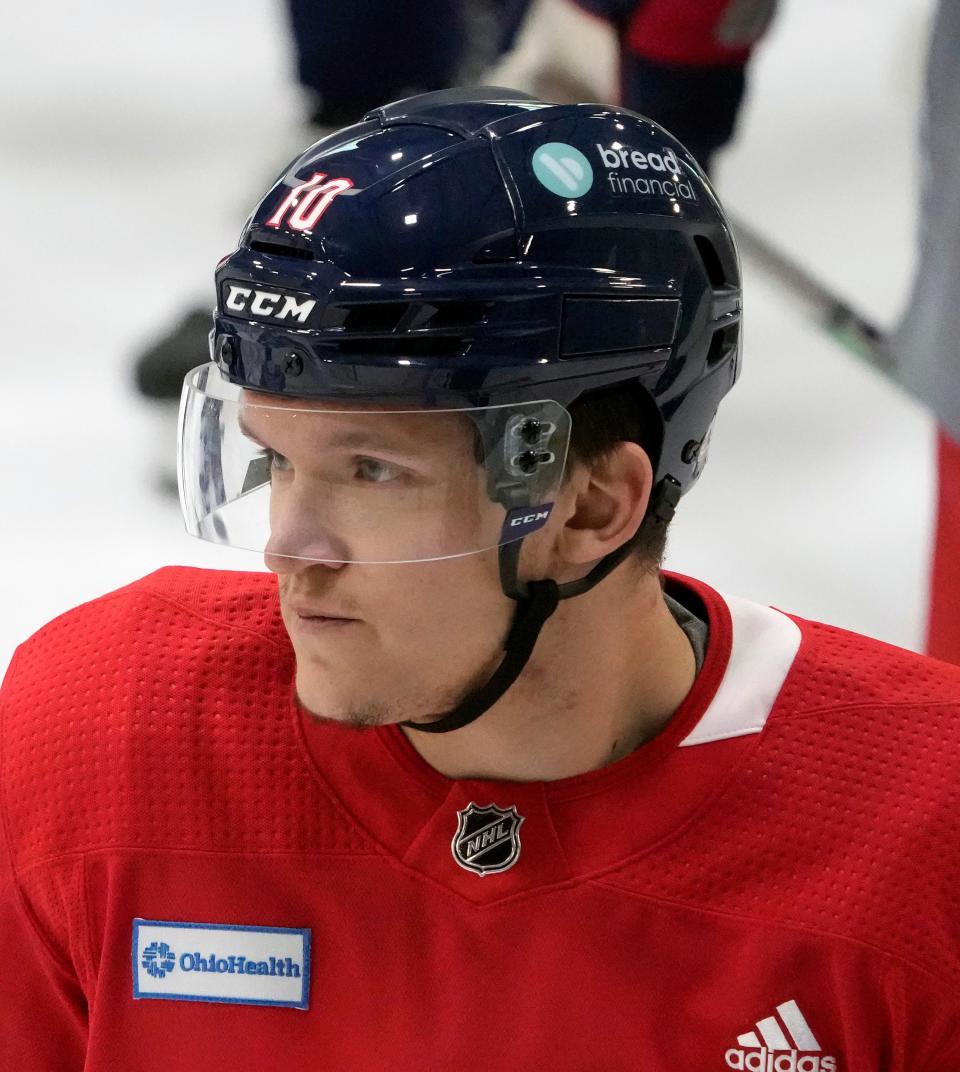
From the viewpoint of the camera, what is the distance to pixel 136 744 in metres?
1.42

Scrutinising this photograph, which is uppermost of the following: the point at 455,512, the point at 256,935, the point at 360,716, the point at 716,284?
the point at 716,284

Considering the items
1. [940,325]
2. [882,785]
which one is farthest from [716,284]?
[940,325]

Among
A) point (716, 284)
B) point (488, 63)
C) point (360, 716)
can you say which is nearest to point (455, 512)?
point (360, 716)

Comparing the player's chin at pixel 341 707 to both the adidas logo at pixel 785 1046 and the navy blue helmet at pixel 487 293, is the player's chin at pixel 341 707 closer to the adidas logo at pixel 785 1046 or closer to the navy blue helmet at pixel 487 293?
the navy blue helmet at pixel 487 293

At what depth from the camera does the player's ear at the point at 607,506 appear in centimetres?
130

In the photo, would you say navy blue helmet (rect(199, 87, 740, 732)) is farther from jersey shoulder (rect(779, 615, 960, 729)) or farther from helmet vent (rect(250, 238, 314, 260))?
jersey shoulder (rect(779, 615, 960, 729))

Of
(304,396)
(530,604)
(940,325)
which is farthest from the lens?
(940,325)

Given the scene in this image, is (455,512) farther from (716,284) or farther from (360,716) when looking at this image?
(716,284)

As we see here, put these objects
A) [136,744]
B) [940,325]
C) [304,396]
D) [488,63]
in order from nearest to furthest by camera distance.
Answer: [304,396] < [136,744] < [940,325] < [488,63]

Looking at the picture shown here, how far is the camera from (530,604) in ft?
4.27

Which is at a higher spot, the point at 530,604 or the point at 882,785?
the point at 530,604

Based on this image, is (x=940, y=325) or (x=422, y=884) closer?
(x=422, y=884)

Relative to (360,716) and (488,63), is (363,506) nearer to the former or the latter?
(360,716)

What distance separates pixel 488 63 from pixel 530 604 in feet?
7.47
